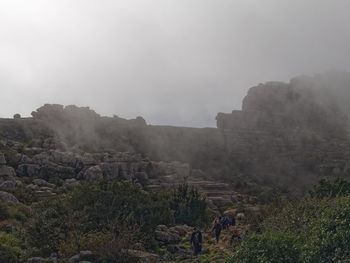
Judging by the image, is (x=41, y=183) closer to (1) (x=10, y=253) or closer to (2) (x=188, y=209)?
(2) (x=188, y=209)

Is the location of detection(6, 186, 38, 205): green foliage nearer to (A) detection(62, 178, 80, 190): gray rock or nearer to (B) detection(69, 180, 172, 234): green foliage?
(A) detection(62, 178, 80, 190): gray rock

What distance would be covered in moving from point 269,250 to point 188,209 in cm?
1927

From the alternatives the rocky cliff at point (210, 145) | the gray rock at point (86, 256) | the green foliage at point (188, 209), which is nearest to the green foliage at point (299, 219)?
the gray rock at point (86, 256)

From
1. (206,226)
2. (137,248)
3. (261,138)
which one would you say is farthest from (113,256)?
(261,138)

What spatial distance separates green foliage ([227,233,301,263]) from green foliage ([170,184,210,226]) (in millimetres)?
17541

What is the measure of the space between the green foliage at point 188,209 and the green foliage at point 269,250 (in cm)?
1754

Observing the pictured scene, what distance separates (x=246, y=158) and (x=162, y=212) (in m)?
52.9

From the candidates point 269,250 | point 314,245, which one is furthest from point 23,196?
point 314,245

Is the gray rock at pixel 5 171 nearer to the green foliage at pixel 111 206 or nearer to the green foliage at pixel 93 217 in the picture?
the green foliage at pixel 93 217

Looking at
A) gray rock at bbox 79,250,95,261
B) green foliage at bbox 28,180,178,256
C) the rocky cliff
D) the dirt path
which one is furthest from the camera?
the rocky cliff

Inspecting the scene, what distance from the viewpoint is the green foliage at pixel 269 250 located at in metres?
9.53

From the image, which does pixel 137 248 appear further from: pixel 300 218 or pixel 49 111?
pixel 49 111

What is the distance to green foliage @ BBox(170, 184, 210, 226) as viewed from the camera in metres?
28.2

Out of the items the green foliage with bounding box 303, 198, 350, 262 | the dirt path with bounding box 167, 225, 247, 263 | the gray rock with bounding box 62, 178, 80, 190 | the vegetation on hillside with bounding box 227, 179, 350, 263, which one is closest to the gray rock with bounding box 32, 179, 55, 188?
the gray rock with bounding box 62, 178, 80, 190
